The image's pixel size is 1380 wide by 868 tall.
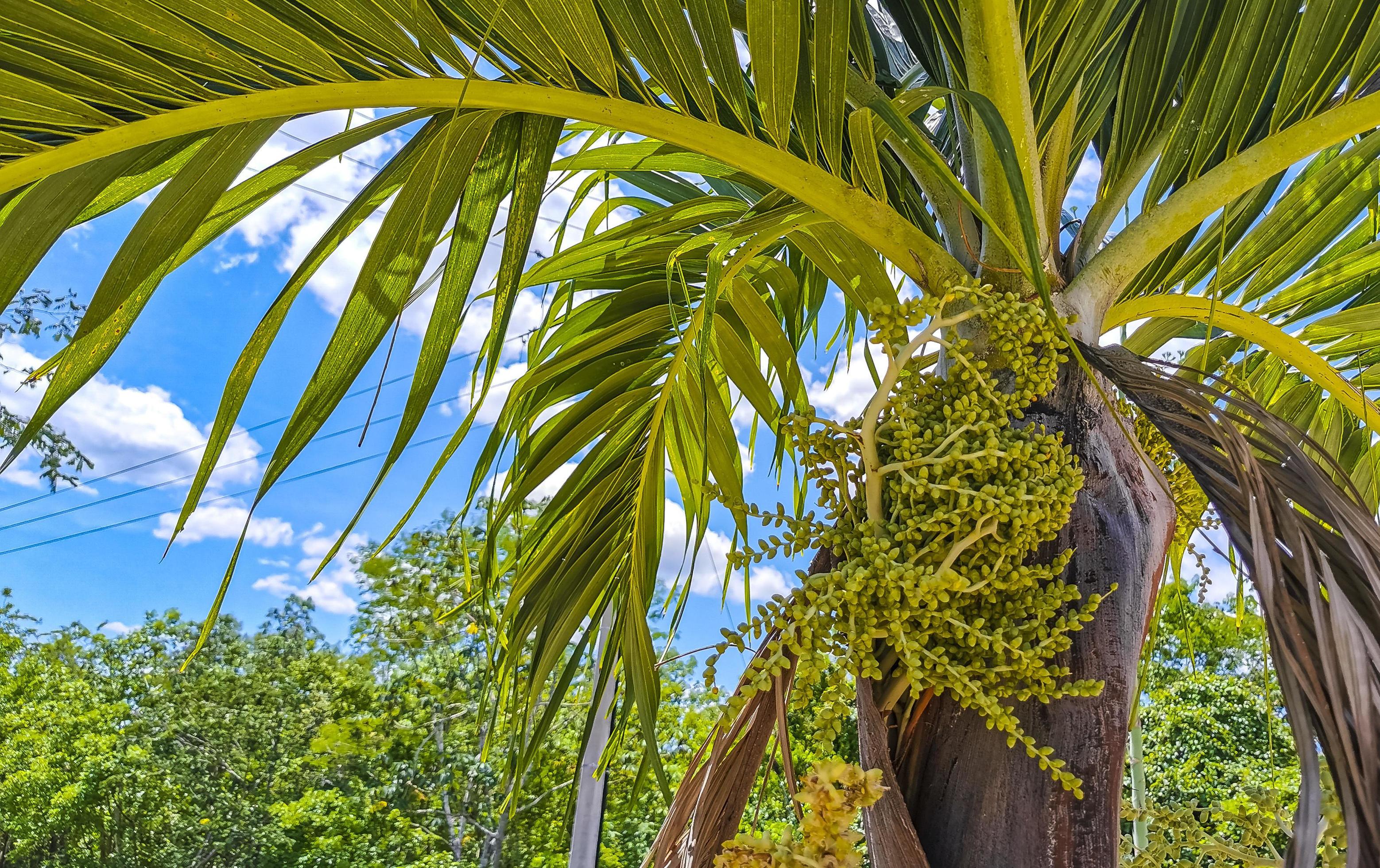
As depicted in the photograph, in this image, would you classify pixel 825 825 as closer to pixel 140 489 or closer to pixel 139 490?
pixel 140 489

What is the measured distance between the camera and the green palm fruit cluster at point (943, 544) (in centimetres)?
55

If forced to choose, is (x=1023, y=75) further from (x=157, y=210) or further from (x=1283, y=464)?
(x=157, y=210)

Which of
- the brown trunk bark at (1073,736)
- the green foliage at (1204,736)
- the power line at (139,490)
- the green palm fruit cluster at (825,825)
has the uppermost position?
the power line at (139,490)

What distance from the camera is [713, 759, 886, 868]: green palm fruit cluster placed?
1.60ft

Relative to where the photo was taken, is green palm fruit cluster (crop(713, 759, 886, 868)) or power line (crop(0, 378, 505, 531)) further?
power line (crop(0, 378, 505, 531))

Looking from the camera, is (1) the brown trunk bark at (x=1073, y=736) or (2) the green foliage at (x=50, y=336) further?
(2) the green foliage at (x=50, y=336)

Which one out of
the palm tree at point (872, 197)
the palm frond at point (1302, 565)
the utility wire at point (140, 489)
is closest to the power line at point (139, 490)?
the utility wire at point (140, 489)

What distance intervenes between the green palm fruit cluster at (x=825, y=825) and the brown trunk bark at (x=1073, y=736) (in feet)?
0.34

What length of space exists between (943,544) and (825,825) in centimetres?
19

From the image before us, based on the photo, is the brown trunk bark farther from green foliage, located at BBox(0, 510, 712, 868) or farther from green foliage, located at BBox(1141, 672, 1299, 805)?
green foliage, located at BBox(1141, 672, 1299, 805)

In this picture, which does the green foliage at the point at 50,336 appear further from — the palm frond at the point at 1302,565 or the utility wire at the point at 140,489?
the palm frond at the point at 1302,565

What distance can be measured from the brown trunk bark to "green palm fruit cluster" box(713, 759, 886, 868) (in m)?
0.10

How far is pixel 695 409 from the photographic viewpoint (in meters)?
0.94

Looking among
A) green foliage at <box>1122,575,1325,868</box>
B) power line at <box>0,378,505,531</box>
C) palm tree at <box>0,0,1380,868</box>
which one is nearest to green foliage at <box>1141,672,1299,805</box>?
green foliage at <box>1122,575,1325,868</box>
